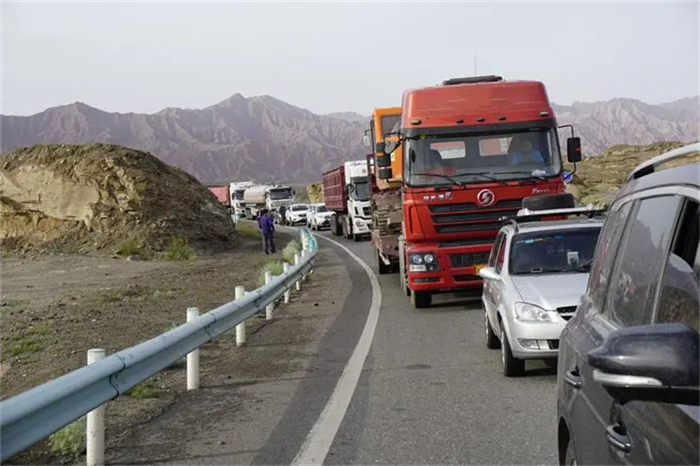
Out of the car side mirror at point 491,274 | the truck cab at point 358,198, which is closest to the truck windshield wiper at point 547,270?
the car side mirror at point 491,274

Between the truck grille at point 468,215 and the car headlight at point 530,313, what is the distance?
19.5ft

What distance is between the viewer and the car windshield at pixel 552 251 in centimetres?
1014

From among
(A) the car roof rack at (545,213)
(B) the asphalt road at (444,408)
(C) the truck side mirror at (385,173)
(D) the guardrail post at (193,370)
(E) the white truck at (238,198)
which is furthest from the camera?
(E) the white truck at (238,198)

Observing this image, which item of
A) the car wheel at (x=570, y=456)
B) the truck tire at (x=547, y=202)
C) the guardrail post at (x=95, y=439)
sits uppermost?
the truck tire at (x=547, y=202)

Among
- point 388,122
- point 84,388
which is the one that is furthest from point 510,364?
point 388,122

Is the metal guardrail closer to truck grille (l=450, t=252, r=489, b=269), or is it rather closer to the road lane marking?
the road lane marking

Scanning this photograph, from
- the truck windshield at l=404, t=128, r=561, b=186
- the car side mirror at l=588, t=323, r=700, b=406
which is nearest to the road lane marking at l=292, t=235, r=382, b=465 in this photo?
the truck windshield at l=404, t=128, r=561, b=186

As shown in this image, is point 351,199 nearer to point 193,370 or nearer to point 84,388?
point 193,370

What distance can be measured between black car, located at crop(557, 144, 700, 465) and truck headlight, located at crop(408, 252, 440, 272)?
34.9ft

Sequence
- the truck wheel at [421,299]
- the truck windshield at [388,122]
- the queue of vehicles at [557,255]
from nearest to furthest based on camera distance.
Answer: the queue of vehicles at [557,255]
the truck wheel at [421,299]
the truck windshield at [388,122]

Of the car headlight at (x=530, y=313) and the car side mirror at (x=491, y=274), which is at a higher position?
the car side mirror at (x=491, y=274)

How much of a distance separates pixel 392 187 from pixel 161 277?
888 cm

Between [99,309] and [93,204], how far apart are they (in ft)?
70.7

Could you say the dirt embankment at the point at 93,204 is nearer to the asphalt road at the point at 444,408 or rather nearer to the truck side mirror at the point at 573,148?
the truck side mirror at the point at 573,148
